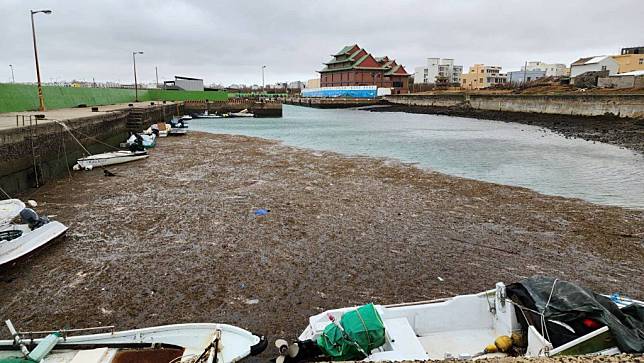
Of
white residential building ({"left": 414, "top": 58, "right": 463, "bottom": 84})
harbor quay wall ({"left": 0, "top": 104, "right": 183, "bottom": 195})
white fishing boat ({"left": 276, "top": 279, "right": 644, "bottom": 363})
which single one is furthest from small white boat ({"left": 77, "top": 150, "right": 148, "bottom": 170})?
white residential building ({"left": 414, "top": 58, "right": 463, "bottom": 84})

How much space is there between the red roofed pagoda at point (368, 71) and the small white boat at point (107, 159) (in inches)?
3489

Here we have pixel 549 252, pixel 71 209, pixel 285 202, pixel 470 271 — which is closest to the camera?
pixel 470 271

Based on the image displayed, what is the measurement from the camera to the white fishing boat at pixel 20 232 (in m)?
7.45

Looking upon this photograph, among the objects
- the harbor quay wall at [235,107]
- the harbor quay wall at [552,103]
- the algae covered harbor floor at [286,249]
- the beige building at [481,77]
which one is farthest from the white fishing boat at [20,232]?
the beige building at [481,77]

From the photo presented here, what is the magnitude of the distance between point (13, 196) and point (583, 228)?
1697 centimetres

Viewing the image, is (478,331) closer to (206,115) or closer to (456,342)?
(456,342)

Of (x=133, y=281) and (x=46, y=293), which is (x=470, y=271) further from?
(x=46, y=293)

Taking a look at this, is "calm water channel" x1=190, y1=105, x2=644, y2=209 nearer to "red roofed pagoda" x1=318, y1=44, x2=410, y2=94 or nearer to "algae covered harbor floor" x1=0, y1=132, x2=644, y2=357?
"algae covered harbor floor" x1=0, y1=132, x2=644, y2=357

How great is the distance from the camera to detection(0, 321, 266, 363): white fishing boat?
412cm

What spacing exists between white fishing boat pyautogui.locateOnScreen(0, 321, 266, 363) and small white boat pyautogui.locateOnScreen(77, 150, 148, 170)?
14.8 meters

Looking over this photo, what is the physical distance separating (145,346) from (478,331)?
408 centimetres

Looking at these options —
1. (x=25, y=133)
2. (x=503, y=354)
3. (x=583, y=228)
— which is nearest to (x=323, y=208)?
(x=583, y=228)

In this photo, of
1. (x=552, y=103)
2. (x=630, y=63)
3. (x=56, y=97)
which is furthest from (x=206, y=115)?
(x=630, y=63)

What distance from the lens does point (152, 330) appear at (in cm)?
460
